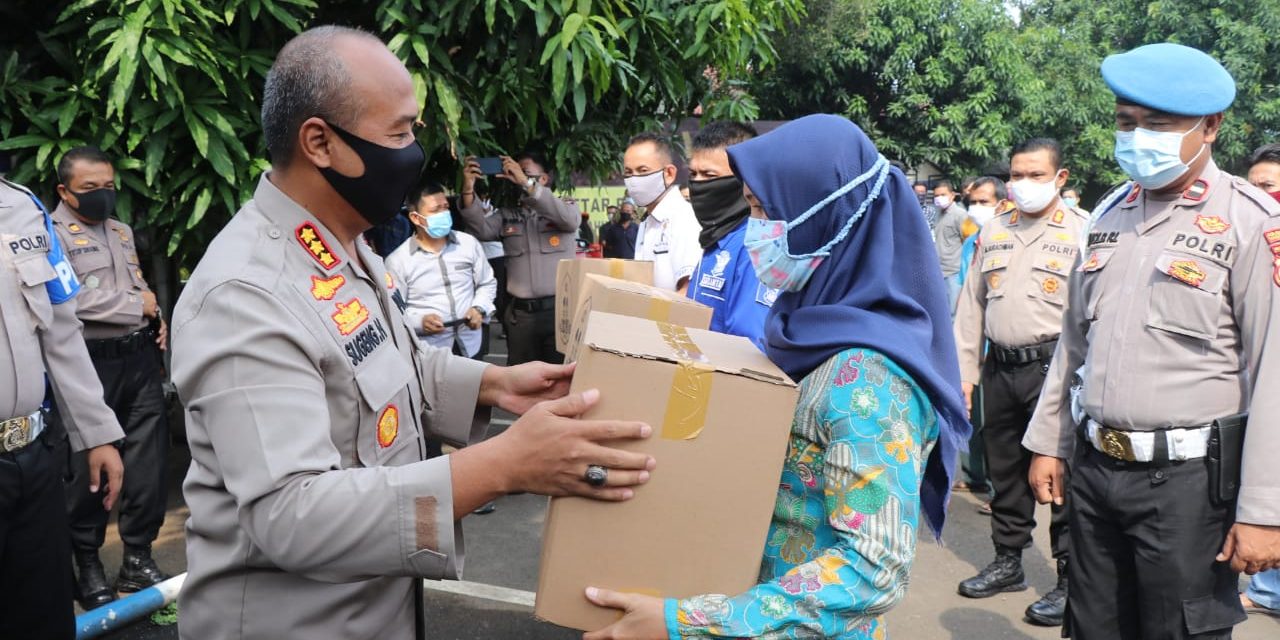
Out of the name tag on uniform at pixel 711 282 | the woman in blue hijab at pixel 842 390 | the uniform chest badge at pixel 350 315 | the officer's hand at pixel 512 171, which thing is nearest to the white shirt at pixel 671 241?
the name tag on uniform at pixel 711 282

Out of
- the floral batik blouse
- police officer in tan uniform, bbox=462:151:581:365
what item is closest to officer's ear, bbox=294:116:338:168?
the floral batik blouse

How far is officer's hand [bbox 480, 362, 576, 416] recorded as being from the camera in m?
1.91

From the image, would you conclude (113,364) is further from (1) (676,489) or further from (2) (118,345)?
(1) (676,489)

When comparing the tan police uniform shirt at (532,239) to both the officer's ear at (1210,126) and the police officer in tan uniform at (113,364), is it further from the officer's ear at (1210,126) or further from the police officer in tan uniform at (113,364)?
the officer's ear at (1210,126)

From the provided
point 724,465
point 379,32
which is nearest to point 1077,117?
point 379,32

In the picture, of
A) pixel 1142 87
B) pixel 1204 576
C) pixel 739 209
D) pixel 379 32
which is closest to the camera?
pixel 1204 576

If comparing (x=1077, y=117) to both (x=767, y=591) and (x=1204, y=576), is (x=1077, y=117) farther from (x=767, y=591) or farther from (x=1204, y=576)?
(x=767, y=591)

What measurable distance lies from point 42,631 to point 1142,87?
Result: 3518 millimetres

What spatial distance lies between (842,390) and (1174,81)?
177 cm

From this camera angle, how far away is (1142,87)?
2564 mm

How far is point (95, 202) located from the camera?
4039 mm

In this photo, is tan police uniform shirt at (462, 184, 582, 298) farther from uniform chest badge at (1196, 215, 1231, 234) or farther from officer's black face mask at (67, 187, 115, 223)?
uniform chest badge at (1196, 215, 1231, 234)

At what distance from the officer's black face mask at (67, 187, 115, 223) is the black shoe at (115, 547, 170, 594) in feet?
5.07

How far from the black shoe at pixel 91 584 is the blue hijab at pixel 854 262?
142 inches
